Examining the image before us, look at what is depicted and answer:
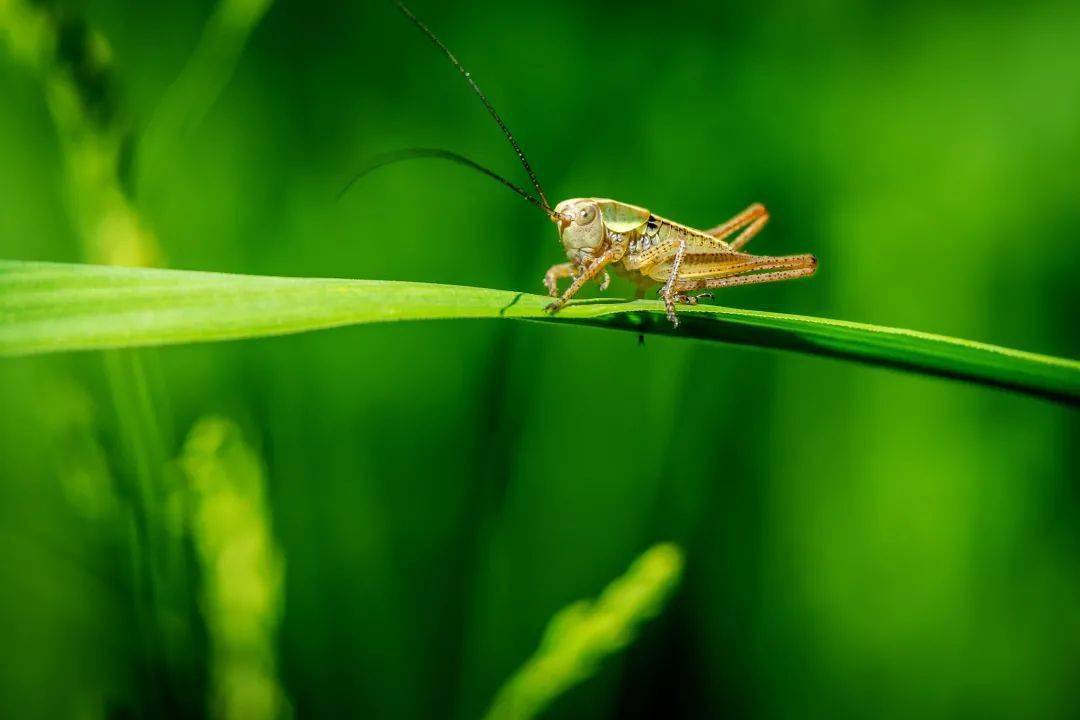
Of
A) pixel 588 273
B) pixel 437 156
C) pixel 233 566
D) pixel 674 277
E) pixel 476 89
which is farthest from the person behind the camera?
pixel 437 156

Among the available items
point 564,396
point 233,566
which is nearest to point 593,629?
point 233,566

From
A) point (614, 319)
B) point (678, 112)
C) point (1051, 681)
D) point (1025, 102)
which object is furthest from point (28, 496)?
point (1025, 102)

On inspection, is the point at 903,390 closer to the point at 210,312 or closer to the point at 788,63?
the point at 788,63

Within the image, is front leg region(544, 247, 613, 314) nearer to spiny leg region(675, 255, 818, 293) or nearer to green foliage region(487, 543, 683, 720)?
spiny leg region(675, 255, 818, 293)

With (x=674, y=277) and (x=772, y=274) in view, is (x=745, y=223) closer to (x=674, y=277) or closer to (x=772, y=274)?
(x=772, y=274)

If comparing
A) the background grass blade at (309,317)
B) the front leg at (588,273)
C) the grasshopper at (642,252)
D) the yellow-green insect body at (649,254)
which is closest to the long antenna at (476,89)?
the grasshopper at (642,252)

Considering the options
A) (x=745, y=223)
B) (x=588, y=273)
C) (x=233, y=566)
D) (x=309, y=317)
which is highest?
(x=745, y=223)

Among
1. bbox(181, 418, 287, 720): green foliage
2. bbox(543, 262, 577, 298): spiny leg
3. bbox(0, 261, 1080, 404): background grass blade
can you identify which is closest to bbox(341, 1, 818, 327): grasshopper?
bbox(543, 262, 577, 298): spiny leg
